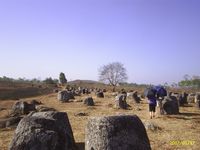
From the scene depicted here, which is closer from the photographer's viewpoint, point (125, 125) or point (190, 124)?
point (125, 125)

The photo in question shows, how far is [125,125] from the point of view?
27.4 ft

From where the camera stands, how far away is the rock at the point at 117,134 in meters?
8.21

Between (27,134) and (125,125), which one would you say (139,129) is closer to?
(125,125)

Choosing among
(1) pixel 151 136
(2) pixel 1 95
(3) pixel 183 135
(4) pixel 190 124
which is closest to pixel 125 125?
(1) pixel 151 136

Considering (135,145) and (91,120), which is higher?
(91,120)

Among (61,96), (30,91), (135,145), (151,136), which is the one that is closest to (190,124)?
(151,136)

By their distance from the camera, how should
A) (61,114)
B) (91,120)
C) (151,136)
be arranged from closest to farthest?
1. (91,120)
2. (61,114)
3. (151,136)

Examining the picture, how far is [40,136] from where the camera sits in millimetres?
9039

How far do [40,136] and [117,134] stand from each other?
2.09 meters

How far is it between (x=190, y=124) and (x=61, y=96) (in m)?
19.4

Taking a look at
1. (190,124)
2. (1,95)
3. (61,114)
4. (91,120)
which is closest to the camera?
(91,120)

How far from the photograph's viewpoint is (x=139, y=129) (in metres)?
8.54

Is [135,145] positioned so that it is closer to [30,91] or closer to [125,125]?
[125,125]
